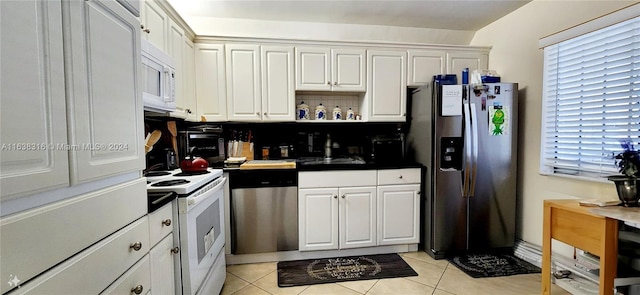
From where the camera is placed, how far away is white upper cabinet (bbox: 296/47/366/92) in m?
2.65

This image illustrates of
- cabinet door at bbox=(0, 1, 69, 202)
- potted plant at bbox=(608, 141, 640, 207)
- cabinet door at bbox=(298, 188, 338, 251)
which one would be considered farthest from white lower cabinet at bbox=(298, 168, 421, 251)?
cabinet door at bbox=(0, 1, 69, 202)

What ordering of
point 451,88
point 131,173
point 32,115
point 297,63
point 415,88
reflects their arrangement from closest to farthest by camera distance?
1. point 32,115
2. point 131,173
3. point 451,88
4. point 297,63
5. point 415,88

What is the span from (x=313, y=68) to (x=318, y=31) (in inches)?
22.4

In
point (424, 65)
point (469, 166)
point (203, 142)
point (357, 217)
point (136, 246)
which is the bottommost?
point (357, 217)

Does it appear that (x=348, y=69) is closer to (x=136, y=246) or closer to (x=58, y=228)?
(x=136, y=246)

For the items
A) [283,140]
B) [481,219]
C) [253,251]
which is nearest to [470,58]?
[481,219]

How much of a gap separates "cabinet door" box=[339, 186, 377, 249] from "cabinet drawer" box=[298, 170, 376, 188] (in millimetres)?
59

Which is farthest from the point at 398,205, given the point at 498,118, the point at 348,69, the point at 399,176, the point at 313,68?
the point at 313,68

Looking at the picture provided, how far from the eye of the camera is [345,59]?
2.71 m

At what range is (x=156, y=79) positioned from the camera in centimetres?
161

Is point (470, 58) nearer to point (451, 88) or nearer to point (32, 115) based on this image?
point (451, 88)

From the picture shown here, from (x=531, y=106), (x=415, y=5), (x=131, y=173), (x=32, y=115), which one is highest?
(x=415, y=5)

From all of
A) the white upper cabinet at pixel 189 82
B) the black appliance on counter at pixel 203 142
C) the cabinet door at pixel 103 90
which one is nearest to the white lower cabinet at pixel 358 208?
the black appliance on counter at pixel 203 142

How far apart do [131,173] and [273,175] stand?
141 cm
